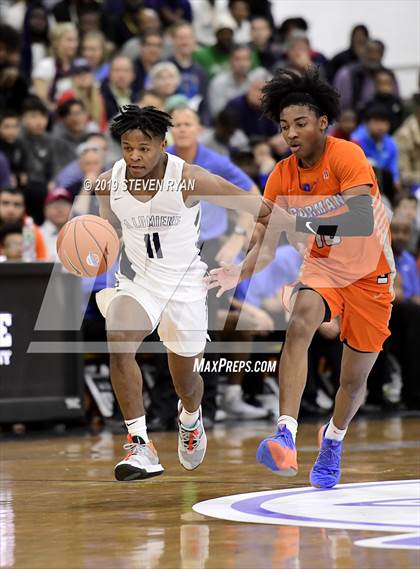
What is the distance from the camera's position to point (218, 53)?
1745 centimetres

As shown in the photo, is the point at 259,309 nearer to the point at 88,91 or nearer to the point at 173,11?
the point at 88,91

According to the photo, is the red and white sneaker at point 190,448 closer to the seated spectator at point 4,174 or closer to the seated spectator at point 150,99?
the seated spectator at point 4,174

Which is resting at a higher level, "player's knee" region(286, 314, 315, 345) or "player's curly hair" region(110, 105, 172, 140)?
"player's curly hair" region(110, 105, 172, 140)

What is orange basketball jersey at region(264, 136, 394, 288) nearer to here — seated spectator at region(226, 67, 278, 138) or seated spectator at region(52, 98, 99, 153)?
seated spectator at region(52, 98, 99, 153)

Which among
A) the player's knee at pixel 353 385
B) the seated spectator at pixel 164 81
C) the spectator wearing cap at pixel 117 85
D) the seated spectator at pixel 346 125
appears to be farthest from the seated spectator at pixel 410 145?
the player's knee at pixel 353 385

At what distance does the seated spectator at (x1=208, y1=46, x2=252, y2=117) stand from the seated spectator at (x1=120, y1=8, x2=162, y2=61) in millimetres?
952

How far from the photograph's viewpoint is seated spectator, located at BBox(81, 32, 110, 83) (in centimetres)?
1598

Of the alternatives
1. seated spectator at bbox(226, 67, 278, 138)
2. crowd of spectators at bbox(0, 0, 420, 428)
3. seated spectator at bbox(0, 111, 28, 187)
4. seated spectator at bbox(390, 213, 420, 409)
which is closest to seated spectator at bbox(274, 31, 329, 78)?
crowd of spectators at bbox(0, 0, 420, 428)

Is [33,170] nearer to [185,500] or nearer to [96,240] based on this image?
[96,240]

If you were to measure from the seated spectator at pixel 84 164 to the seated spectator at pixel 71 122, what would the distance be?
62cm

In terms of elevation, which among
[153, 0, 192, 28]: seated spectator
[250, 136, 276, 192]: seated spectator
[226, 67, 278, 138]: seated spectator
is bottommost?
[250, 136, 276, 192]: seated spectator

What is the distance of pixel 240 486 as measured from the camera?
26.2 ft

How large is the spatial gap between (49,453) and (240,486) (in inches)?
112

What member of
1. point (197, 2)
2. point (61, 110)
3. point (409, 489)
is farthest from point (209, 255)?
point (197, 2)
